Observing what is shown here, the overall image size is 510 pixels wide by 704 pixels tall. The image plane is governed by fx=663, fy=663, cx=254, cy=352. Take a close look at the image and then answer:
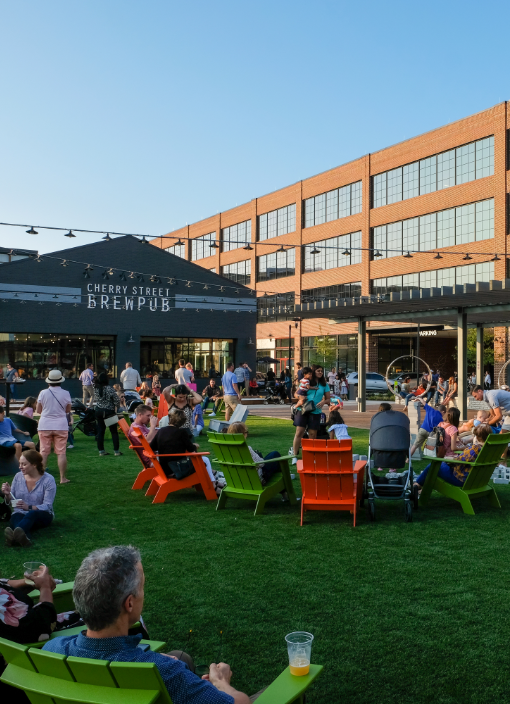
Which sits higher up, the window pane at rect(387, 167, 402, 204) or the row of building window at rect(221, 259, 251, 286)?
the window pane at rect(387, 167, 402, 204)

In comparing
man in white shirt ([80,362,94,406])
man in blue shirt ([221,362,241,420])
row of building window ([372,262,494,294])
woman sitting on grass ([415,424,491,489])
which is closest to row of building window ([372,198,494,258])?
row of building window ([372,262,494,294])

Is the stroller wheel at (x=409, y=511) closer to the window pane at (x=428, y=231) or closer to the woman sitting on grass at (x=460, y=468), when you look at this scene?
the woman sitting on grass at (x=460, y=468)

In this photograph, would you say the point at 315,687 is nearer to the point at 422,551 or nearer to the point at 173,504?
the point at 422,551

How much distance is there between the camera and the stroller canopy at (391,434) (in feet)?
27.0

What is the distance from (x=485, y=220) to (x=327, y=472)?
3379cm

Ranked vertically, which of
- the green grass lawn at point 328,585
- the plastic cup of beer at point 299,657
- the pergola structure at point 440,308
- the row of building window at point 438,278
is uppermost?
the row of building window at point 438,278

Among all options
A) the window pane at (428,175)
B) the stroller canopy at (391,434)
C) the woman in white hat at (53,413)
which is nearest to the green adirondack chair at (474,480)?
the stroller canopy at (391,434)

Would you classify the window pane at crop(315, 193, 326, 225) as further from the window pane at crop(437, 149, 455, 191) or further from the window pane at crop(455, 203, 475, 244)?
the window pane at crop(455, 203, 475, 244)

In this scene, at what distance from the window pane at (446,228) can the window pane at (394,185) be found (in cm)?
396

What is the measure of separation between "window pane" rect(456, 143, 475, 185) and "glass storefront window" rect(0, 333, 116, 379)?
72.5 feet

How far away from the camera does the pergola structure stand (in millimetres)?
17692

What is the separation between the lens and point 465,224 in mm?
38469

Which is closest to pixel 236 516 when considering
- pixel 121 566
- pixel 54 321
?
pixel 121 566

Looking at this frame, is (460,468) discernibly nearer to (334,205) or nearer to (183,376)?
(183,376)
